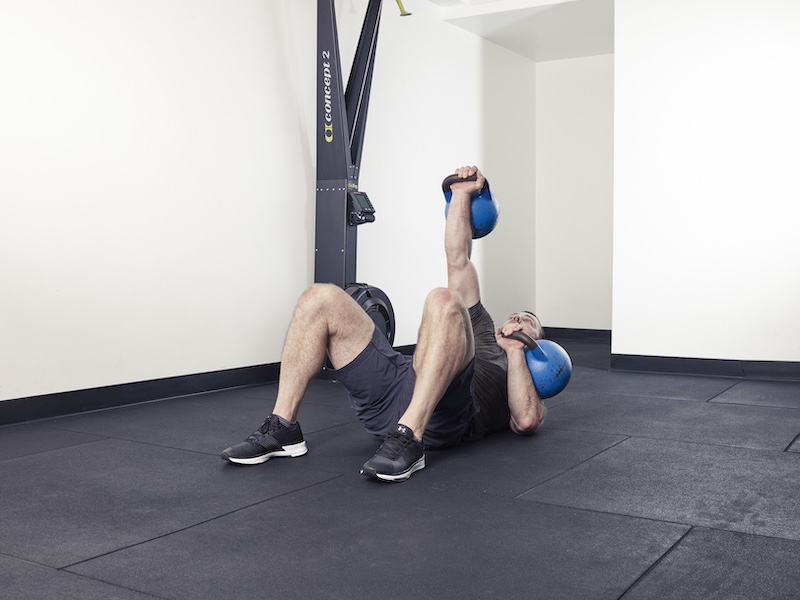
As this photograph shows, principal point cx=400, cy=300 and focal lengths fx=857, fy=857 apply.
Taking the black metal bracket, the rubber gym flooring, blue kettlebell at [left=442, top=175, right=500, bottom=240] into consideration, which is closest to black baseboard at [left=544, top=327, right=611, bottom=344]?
the black metal bracket

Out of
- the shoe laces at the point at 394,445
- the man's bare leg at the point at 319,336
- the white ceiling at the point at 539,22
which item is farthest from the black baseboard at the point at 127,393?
the white ceiling at the point at 539,22

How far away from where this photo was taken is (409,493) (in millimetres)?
2252

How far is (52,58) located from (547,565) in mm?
2722

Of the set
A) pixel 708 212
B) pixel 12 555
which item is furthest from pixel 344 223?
pixel 12 555

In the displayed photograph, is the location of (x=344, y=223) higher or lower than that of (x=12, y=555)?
higher

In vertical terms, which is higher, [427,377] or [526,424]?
Result: [427,377]

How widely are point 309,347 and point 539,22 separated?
4034 millimetres

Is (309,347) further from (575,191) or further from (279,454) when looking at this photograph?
(575,191)

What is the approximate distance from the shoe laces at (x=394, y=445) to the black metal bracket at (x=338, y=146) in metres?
2.02

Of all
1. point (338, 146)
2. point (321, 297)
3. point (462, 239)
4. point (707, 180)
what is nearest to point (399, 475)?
point (321, 297)

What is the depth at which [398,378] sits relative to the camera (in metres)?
2.54

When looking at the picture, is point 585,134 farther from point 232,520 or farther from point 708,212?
point 232,520

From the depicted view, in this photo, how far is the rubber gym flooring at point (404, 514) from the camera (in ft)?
5.29

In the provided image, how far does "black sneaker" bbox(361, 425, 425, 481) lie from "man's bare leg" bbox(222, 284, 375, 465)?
285mm
